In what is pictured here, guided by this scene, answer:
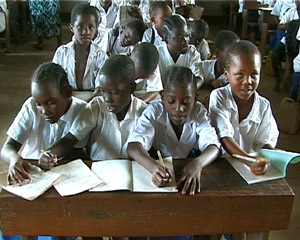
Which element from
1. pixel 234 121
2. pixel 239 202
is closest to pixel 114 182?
pixel 239 202

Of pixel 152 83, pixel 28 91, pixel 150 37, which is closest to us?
pixel 152 83

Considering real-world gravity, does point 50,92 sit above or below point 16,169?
above

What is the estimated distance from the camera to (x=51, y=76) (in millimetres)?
1518

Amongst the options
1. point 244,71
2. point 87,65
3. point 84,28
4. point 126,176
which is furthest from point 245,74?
point 84,28

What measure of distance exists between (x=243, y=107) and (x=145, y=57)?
26.9 inches

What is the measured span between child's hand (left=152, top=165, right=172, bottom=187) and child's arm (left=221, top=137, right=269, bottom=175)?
0.29 m

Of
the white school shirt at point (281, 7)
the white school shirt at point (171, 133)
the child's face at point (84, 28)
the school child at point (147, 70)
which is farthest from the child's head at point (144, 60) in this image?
the white school shirt at point (281, 7)

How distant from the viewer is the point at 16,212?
3.92ft

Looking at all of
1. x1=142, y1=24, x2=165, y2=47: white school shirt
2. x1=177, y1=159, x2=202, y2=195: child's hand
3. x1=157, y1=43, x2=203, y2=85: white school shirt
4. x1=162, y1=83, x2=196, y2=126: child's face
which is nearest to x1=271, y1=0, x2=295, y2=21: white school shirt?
x1=142, y1=24, x2=165, y2=47: white school shirt

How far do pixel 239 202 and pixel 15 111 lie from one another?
2977 mm

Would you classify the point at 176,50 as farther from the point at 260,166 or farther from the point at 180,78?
the point at 260,166

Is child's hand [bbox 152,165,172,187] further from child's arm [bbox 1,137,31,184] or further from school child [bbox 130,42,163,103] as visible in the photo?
school child [bbox 130,42,163,103]

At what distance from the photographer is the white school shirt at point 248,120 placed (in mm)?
1603

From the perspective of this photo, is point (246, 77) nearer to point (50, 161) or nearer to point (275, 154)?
point (275, 154)
